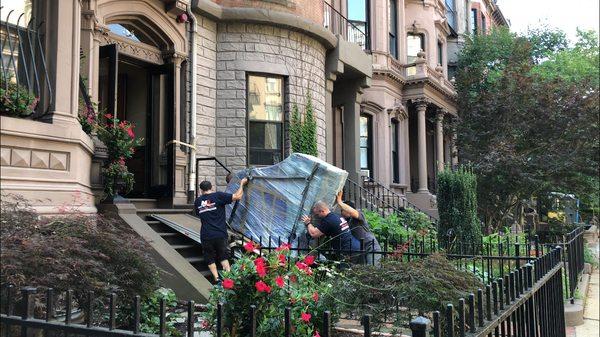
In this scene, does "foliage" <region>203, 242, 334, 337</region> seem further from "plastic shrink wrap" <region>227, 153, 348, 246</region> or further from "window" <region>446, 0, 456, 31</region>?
"window" <region>446, 0, 456, 31</region>

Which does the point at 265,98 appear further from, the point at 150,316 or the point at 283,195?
the point at 150,316

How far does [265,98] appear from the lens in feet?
40.3

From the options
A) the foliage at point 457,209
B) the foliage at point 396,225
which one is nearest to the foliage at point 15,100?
the foliage at point 396,225

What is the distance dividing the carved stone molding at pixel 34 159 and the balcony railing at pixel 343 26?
30.9ft

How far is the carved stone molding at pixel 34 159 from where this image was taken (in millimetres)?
5637

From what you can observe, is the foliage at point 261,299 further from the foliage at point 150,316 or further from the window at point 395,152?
the window at point 395,152

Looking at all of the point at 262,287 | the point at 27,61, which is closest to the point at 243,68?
the point at 27,61

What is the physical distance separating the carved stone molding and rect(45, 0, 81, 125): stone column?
0.44 meters

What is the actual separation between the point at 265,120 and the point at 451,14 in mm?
19039

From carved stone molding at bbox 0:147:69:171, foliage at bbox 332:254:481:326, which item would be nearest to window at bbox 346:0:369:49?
carved stone molding at bbox 0:147:69:171

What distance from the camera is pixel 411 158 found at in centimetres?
2425

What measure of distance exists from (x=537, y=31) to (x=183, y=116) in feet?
72.2

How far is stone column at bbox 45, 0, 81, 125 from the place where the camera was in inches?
253

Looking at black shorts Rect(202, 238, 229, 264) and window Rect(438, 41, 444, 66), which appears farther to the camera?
window Rect(438, 41, 444, 66)
